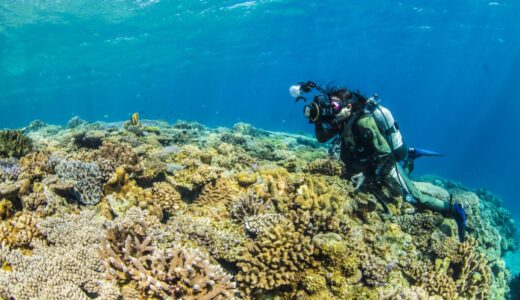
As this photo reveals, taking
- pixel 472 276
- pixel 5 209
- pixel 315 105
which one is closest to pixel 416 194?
pixel 472 276

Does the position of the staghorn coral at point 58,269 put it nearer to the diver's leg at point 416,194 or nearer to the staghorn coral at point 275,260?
the staghorn coral at point 275,260

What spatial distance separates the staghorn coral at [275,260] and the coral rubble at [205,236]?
0.05ft

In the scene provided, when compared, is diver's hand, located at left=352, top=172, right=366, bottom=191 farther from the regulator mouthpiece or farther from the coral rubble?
the regulator mouthpiece

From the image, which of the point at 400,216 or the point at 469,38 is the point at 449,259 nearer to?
the point at 400,216

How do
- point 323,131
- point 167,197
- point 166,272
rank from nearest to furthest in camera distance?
1. point 166,272
2. point 167,197
3. point 323,131

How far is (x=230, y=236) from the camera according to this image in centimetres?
511

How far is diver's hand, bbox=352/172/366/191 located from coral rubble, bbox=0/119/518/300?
0.31m

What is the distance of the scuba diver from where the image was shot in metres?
6.37

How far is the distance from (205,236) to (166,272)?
1.22 m

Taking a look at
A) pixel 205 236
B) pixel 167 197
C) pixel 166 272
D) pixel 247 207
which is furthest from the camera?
pixel 167 197

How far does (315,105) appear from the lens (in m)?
6.25

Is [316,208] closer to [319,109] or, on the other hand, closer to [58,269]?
[319,109]

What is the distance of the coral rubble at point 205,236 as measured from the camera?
13.4ft

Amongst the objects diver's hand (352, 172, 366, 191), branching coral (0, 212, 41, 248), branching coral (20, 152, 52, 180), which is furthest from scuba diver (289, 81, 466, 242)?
branching coral (20, 152, 52, 180)
